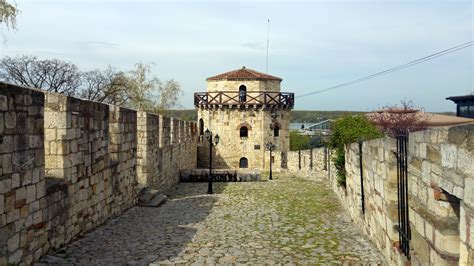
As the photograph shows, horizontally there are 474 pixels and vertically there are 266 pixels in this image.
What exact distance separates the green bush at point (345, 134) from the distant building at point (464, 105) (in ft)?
69.4

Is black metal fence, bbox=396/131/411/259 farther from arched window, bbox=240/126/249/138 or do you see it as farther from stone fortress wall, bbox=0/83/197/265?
arched window, bbox=240/126/249/138

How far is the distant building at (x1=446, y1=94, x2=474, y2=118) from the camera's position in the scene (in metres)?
31.1

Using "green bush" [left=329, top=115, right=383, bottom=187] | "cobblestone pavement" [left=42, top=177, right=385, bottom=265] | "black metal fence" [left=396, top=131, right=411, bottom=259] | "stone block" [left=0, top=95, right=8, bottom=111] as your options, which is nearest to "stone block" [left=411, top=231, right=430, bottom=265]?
"black metal fence" [left=396, top=131, right=411, bottom=259]

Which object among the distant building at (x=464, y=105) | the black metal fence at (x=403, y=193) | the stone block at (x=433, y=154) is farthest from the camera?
the distant building at (x=464, y=105)

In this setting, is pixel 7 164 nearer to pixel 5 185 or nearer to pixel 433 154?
pixel 5 185

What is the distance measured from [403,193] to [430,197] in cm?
133

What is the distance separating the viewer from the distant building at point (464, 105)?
102 ft

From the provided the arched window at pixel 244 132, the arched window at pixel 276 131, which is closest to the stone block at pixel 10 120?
the arched window at pixel 244 132

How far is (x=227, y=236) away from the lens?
8.09m

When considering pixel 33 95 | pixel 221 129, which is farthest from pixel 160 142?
pixel 221 129

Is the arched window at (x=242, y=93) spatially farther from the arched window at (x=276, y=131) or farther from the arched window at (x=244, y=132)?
the arched window at (x=276, y=131)

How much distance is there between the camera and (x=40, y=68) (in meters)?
34.2

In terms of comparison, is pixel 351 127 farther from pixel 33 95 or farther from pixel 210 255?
pixel 33 95

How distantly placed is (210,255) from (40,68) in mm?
31939
